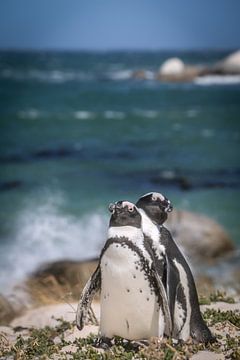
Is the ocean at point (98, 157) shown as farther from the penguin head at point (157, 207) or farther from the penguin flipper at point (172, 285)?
the penguin flipper at point (172, 285)

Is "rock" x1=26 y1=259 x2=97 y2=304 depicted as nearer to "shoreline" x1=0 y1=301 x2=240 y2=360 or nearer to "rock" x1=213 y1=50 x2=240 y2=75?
"shoreline" x1=0 y1=301 x2=240 y2=360

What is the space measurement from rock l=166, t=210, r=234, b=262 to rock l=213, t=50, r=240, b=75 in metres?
27.5

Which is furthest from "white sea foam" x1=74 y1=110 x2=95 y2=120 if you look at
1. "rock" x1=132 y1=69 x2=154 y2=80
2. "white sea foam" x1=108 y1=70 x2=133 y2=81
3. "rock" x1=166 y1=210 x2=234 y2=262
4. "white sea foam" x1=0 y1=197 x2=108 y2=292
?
"rock" x1=166 y1=210 x2=234 y2=262

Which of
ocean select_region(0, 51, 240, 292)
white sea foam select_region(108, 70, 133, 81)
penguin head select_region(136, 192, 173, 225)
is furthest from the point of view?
white sea foam select_region(108, 70, 133, 81)

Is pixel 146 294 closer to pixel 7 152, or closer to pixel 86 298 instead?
pixel 86 298

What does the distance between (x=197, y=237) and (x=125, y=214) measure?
21.4 ft

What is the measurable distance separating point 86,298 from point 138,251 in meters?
0.50

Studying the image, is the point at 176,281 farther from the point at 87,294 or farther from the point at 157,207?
the point at 87,294

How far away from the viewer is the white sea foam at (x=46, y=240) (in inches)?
427

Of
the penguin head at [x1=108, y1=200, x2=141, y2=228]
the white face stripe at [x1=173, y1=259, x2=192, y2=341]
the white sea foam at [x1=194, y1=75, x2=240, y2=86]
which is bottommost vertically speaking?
the white face stripe at [x1=173, y1=259, x2=192, y2=341]

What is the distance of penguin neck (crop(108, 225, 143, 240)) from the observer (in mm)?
4305

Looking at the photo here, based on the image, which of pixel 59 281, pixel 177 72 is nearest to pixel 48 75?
pixel 177 72

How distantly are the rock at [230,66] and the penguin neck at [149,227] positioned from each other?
112ft

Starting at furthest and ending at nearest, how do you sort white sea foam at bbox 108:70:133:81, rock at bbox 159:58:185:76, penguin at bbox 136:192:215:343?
1. white sea foam at bbox 108:70:133:81
2. rock at bbox 159:58:185:76
3. penguin at bbox 136:192:215:343
